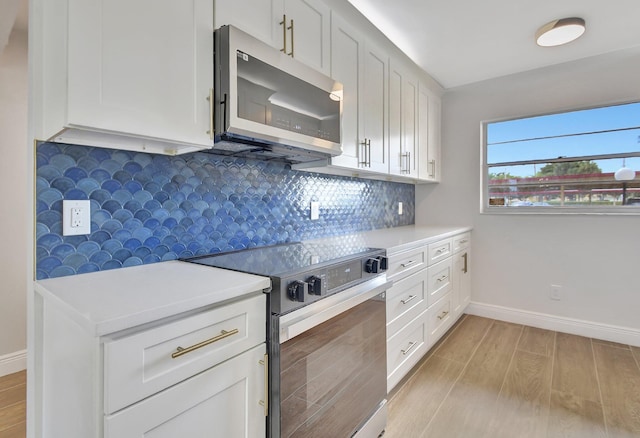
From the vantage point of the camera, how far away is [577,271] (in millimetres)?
2959

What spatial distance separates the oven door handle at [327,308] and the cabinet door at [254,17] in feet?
3.75

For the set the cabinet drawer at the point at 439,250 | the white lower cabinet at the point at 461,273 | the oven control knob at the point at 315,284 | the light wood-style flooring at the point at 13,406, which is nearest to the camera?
the oven control knob at the point at 315,284

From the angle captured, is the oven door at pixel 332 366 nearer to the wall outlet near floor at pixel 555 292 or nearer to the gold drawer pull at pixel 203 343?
the gold drawer pull at pixel 203 343

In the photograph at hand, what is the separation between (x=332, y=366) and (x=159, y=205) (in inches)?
39.1

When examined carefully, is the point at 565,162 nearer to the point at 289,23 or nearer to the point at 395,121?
the point at 395,121

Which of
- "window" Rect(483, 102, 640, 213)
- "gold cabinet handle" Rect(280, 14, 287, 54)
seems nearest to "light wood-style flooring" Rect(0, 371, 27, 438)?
"gold cabinet handle" Rect(280, 14, 287, 54)

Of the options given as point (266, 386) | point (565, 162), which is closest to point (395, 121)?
point (565, 162)

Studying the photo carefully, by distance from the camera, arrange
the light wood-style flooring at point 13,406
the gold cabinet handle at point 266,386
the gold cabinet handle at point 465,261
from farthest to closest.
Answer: the gold cabinet handle at point 465,261
the light wood-style flooring at point 13,406
the gold cabinet handle at point 266,386

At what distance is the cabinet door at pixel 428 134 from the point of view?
3117 millimetres

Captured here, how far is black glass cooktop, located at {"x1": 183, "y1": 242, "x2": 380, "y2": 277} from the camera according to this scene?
1.23m

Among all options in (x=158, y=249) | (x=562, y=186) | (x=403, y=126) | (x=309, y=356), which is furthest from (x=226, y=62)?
(x=562, y=186)

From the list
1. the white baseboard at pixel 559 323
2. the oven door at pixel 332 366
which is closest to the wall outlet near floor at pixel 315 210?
the oven door at pixel 332 366

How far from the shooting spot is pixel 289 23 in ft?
5.24

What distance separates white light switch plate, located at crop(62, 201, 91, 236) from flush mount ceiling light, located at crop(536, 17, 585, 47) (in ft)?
9.78
